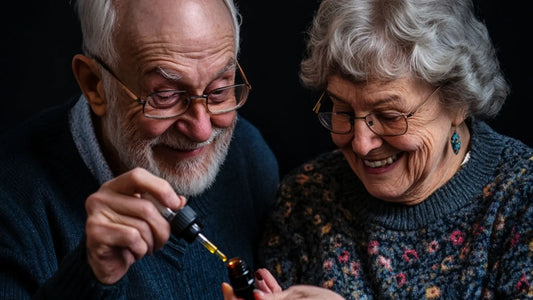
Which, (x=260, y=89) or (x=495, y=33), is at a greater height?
(x=495, y=33)

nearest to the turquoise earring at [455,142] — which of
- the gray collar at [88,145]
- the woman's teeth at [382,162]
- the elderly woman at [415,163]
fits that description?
the elderly woman at [415,163]

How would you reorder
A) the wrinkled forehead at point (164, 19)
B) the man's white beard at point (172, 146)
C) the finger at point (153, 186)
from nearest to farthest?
the finger at point (153, 186)
the wrinkled forehead at point (164, 19)
the man's white beard at point (172, 146)

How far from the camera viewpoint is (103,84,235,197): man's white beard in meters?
2.07

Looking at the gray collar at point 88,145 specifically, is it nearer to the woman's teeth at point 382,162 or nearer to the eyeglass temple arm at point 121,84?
the eyeglass temple arm at point 121,84

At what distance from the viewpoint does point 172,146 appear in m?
2.10

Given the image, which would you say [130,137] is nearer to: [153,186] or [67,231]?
[67,231]

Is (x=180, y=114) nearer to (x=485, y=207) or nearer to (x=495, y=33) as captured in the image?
(x=485, y=207)

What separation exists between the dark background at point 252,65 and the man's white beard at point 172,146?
748 mm

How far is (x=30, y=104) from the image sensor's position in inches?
119

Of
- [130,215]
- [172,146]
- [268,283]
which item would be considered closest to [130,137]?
[172,146]

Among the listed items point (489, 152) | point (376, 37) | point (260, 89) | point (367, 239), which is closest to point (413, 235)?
point (367, 239)

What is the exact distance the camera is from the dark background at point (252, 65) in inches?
113

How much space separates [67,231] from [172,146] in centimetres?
38

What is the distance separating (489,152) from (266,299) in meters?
0.82
